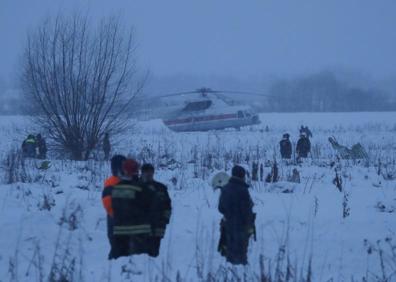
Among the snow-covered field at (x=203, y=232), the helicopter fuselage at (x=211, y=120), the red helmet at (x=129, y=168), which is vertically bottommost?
the snow-covered field at (x=203, y=232)

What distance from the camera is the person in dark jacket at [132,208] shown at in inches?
222

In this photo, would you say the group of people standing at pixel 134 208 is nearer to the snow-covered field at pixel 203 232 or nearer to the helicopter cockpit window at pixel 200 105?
the snow-covered field at pixel 203 232

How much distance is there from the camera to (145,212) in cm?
574

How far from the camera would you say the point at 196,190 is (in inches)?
408

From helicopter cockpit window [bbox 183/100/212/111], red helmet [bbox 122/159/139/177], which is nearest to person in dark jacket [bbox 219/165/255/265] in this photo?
red helmet [bbox 122/159/139/177]

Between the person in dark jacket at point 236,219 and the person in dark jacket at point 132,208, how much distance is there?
961mm

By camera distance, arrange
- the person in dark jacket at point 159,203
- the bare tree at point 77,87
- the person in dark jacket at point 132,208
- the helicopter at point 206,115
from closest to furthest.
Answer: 1. the person in dark jacket at point 132,208
2. the person in dark jacket at point 159,203
3. the bare tree at point 77,87
4. the helicopter at point 206,115

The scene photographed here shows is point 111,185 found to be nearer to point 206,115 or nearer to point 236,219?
point 236,219

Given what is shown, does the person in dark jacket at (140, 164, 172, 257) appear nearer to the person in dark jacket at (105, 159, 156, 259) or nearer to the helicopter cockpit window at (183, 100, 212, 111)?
the person in dark jacket at (105, 159, 156, 259)

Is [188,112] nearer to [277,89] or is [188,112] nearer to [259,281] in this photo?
[259,281]

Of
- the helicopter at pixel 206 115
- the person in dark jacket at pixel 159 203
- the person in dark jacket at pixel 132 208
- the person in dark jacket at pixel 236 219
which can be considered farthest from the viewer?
the helicopter at pixel 206 115

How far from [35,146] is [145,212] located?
12234mm

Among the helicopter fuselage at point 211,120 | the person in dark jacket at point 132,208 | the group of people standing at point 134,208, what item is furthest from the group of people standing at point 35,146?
the helicopter fuselage at point 211,120

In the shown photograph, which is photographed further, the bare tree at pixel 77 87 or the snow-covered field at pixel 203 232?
the bare tree at pixel 77 87
